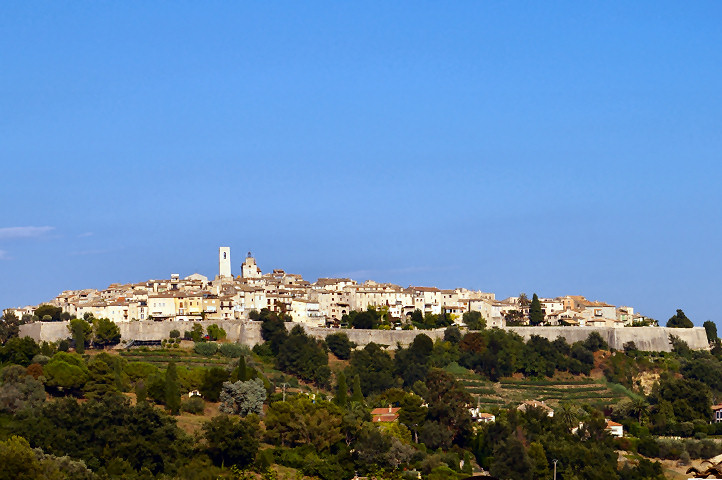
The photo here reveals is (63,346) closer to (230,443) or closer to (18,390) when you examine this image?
(18,390)

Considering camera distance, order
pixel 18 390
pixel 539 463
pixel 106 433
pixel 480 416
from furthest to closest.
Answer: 1. pixel 480 416
2. pixel 18 390
3. pixel 539 463
4. pixel 106 433

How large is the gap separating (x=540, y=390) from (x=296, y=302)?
22.3 meters

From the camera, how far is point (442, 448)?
5881cm

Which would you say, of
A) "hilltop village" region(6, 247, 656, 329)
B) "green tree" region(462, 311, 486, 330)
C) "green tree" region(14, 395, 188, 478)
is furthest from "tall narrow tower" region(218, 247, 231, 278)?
"green tree" region(14, 395, 188, 478)

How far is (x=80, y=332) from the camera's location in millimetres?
78250

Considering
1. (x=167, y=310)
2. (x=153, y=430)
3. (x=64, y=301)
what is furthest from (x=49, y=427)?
(x=64, y=301)

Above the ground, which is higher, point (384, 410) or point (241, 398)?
point (241, 398)

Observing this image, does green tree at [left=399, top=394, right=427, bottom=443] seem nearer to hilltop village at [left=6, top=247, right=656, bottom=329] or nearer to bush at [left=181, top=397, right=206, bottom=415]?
bush at [left=181, top=397, right=206, bottom=415]

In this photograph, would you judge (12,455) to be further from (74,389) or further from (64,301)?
(64,301)

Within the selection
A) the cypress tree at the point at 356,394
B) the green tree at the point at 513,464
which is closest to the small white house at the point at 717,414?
the cypress tree at the point at 356,394

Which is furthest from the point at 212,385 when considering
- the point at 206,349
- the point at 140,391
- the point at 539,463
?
the point at 539,463

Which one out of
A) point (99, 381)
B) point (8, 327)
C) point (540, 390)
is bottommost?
point (540, 390)

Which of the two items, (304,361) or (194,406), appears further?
(304,361)

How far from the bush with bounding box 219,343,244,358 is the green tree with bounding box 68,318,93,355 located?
9.09m
